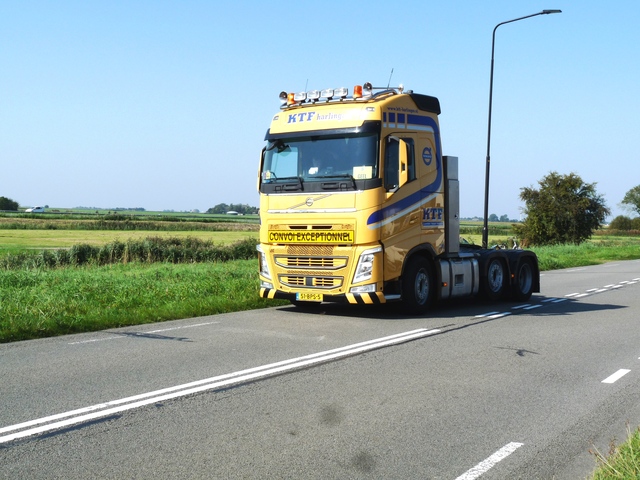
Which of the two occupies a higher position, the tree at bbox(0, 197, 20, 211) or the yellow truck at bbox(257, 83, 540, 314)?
the tree at bbox(0, 197, 20, 211)

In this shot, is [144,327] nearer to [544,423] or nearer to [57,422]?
[57,422]

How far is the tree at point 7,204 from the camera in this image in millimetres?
152875

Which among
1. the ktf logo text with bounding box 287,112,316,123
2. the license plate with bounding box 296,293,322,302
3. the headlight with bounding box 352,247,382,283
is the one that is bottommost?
the license plate with bounding box 296,293,322,302

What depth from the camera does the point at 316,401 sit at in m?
6.57

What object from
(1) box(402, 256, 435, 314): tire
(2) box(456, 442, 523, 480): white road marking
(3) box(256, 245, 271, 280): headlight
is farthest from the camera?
(3) box(256, 245, 271, 280): headlight

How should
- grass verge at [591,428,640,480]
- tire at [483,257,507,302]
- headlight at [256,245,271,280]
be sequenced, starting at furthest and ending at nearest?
tire at [483,257,507,302], headlight at [256,245,271,280], grass verge at [591,428,640,480]

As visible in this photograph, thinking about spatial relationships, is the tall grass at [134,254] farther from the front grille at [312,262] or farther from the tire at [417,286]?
the tire at [417,286]

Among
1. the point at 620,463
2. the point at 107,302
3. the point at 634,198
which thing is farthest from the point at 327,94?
the point at 634,198

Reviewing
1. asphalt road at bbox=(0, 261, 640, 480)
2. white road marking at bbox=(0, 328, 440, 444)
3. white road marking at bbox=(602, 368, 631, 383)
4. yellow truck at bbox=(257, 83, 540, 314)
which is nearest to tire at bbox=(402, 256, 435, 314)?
yellow truck at bbox=(257, 83, 540, 314)

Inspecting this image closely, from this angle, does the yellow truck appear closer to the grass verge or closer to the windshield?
the windshield

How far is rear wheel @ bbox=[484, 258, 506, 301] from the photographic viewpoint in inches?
606

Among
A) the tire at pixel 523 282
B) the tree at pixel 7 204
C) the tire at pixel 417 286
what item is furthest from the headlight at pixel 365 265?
the tree at pixel 7 204

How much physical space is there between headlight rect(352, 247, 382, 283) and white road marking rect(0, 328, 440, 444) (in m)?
2.19

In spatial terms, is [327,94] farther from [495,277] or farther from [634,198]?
[634,198]
